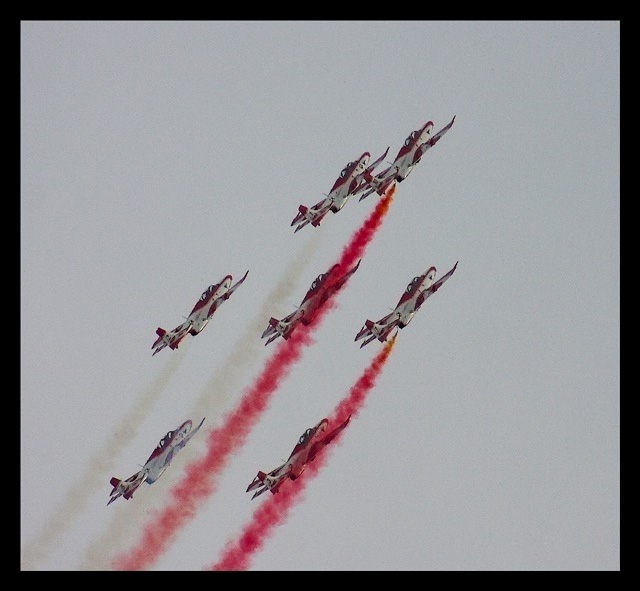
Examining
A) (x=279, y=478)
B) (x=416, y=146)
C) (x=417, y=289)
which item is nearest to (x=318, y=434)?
(x=279, y=478)

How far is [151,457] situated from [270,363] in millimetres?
11680

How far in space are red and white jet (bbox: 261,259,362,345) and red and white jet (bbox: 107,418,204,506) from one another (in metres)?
9.09

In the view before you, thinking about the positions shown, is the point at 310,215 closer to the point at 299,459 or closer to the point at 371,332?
the point at 371,332

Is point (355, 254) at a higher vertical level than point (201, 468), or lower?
higher

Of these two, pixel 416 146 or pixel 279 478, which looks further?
pixel 416 146

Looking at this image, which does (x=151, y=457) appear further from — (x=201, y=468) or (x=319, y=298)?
(x=319, y=298)

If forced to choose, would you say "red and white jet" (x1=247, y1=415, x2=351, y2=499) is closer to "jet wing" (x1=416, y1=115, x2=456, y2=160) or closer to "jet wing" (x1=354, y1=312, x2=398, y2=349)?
"jet wing" (x1=354, y1=312, x2=398, y2=349)

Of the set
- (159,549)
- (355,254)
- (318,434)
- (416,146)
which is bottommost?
(159,549)

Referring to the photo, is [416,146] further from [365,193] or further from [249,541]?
[249,541]

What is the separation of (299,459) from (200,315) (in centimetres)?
1258

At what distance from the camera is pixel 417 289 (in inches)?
5699

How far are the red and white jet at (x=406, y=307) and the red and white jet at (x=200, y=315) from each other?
33.1 ft

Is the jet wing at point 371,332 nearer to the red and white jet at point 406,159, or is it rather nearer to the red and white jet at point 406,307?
the red and white jet at point 406,307

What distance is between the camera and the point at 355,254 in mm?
144500
